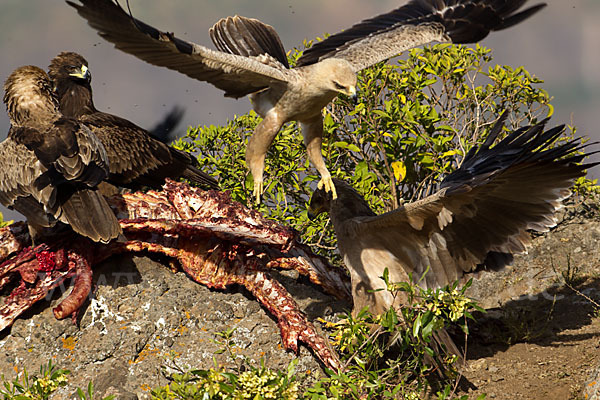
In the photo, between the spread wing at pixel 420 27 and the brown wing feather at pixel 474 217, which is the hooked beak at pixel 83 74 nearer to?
the spread wing at pixel 420 27

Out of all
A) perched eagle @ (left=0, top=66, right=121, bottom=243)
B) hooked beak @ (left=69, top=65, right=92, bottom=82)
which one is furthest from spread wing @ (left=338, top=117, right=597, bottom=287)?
hooked beak @ (left=69, top=65, right=92, bottom=82)

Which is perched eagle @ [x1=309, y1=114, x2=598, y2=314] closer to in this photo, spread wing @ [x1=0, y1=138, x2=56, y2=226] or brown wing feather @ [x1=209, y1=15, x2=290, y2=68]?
brown wing feather @ [x1=209, y1=15, x2=290, y2=68]

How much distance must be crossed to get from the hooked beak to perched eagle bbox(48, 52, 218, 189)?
0.15 m

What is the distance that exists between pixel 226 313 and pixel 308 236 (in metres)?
2.41

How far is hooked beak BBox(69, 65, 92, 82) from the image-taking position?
24.5 feet

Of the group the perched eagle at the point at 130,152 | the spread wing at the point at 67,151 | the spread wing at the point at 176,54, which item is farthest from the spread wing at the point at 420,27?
the spread wing at the point at 67,151

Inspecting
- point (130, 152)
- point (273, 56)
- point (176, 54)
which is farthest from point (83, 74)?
point (176, 54)

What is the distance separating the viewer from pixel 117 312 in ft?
14.4

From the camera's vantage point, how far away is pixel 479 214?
4.53 m

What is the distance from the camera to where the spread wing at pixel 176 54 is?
4.18 metres

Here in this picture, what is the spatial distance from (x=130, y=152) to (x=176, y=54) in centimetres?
210

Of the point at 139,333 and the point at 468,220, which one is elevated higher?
the point at 468,220

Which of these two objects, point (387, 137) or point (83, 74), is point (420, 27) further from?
point (83, 74)

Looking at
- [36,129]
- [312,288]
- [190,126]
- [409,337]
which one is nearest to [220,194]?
[312,288]
